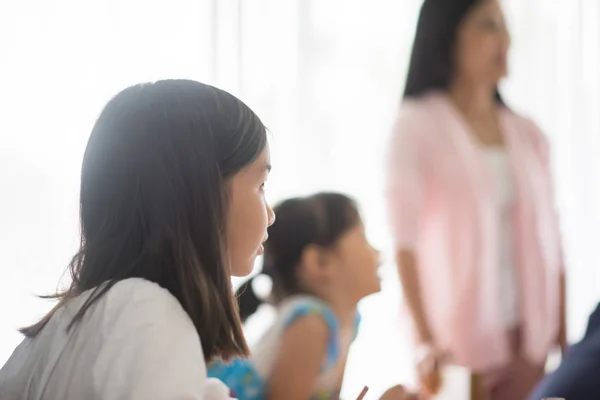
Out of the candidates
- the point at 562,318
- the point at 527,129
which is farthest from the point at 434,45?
the point at 562,318

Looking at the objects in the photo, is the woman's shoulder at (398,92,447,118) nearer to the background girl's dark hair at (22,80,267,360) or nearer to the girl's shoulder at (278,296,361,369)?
the girl's shoulder at (278,296,361,369)

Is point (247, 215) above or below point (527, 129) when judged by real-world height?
above

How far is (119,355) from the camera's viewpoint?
78cm

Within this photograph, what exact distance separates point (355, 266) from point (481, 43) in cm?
65

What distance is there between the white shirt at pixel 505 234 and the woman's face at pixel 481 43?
0.62ft

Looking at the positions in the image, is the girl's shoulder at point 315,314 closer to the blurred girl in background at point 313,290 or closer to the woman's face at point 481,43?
the blurred girl in background at point 313,290

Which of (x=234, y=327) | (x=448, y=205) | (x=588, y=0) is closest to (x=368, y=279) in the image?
(x=448, y=205)

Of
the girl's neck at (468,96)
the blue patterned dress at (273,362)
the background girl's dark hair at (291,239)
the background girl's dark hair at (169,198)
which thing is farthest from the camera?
the girl's neck at (468,96)

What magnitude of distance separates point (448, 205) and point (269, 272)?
1.65 feet

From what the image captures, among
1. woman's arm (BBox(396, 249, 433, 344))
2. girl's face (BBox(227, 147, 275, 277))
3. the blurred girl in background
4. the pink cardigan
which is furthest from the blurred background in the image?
girl's face (BBox(227, 147, 275, 277))

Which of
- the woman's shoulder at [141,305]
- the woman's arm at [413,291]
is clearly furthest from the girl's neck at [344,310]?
the woman's shoulder at [141,305]

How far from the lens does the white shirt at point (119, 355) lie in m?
0.76

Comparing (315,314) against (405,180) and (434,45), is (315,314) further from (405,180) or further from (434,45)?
(434,45)

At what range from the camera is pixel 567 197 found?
2820mm
